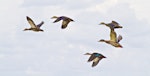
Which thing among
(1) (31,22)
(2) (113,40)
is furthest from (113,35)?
(1) (31,22)

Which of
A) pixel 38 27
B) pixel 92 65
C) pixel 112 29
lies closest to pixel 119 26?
pixel 112 29

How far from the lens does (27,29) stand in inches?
3036

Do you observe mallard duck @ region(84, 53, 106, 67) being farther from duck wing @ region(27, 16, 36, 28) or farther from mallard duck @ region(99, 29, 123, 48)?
duck wing @ region(27, 16, 36, 28)

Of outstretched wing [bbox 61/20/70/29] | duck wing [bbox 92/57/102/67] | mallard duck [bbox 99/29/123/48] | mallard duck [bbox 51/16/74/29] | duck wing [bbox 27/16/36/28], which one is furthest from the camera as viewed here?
duck wing [bbox 27/16/36/28]

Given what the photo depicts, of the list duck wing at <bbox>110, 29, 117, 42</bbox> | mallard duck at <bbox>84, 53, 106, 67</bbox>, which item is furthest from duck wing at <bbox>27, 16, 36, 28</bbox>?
duck wing at <bbox>110, 29, 117, 42</bbox>

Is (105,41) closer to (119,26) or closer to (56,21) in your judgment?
(119,26)

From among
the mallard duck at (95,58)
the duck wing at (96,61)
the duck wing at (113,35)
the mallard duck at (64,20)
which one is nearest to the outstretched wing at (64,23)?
the mallard duck at (64,20)

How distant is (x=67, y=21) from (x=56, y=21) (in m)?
1.44

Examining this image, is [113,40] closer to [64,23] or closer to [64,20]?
[64,23]

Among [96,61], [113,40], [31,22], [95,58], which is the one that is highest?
[31,22]

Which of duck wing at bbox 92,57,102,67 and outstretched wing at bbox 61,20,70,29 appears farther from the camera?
outstretched wing at bbox 61,20,70,29

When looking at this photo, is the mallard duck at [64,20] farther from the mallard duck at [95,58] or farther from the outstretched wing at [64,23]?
the mallard duck at [95,58]

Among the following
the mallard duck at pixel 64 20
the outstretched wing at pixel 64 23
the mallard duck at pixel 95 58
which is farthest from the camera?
the mallard duck at pixel 64 20

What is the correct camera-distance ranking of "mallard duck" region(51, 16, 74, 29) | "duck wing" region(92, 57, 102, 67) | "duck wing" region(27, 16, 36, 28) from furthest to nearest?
"duck wing" region(27, 16, 36, 28), "mallard duck" region(51, 16, 74, 29), "duck wing" region(92, 57, 102, 67)
